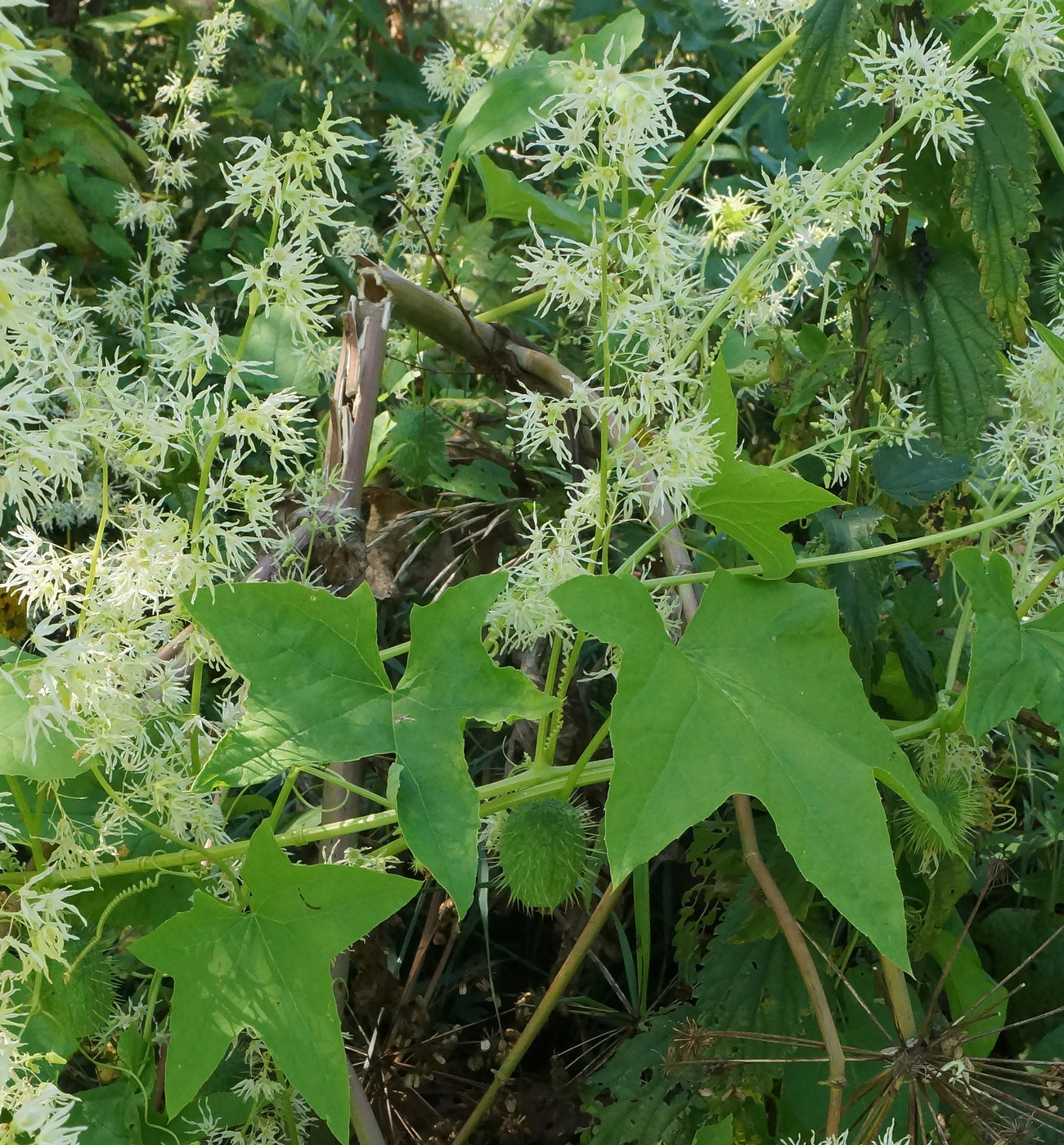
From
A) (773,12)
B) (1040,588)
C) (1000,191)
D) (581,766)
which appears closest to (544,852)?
(581,766)

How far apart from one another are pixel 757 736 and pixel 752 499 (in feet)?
0.63

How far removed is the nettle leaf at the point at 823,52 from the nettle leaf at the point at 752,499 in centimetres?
40

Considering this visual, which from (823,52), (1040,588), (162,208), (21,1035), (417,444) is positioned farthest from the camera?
(162,208)

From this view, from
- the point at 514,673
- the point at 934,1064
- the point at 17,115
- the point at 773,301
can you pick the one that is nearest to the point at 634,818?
the point at 514,673

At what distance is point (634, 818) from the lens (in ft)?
2.33

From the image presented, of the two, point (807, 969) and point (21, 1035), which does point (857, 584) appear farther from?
point (21, 1035)

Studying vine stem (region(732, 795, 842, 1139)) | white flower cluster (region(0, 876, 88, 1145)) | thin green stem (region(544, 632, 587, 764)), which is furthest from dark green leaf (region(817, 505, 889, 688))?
white flower cluster (region(0, 876, 88, 1145))

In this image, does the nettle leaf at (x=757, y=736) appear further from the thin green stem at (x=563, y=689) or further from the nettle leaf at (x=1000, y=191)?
the nettle leaf at (x=1000, y=191)

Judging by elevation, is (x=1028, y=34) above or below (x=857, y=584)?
above

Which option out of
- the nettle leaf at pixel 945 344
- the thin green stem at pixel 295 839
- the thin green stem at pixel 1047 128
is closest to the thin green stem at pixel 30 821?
the thin green stem at pixel 295 839

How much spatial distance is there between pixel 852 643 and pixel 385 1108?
696mm

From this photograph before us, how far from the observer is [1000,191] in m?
1.11

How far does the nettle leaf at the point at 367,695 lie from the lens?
72 cm

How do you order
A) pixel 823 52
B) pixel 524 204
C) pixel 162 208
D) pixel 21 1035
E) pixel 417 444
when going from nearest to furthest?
pixel 21 1035 → pixel 823 52 → pixel 524 204 → pixel 417 444 → pixel 162 208
